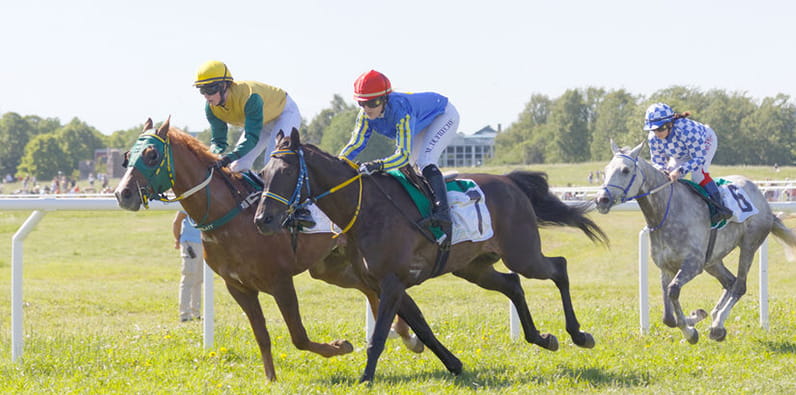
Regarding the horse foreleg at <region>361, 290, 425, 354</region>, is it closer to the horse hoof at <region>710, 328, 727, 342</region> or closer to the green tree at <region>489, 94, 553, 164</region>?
the horse hoof at <region>710, 328, 727, 342</region>

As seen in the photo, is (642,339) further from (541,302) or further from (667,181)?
(541,302)

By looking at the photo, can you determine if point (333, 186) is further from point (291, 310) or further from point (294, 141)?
point (291, 310)

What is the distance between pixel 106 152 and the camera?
13575 centimetres

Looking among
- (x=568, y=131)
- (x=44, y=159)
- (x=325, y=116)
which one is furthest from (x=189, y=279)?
(x=44, y=159)

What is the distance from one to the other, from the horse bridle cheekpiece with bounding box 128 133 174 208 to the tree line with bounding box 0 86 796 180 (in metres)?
36.4

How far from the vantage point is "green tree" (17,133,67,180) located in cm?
12250

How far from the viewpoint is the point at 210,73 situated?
6.45 metres

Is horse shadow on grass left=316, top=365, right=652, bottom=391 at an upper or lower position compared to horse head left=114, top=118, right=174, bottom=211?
lower

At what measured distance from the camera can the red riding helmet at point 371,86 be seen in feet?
19.9

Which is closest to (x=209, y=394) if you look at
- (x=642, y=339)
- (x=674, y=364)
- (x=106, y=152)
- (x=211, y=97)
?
Result: (x=211, y=97)

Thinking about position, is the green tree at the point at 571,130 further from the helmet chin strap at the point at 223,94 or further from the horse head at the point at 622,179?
the helmet chin strap at the point at 223,94

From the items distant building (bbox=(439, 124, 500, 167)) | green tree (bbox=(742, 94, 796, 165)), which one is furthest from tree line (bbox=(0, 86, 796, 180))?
distant building (bbox=(439, 124, 500, 167))

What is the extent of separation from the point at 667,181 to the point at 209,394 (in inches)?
163

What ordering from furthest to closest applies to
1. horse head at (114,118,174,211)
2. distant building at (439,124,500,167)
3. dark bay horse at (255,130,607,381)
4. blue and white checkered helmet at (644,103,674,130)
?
1. distant building at (439,124,500,167)
2. blue and white checkered helmet at (644,103,674,130)
3. horse head at (114,118,174,211)
4. dark bay horse at (255,130,607,381)
